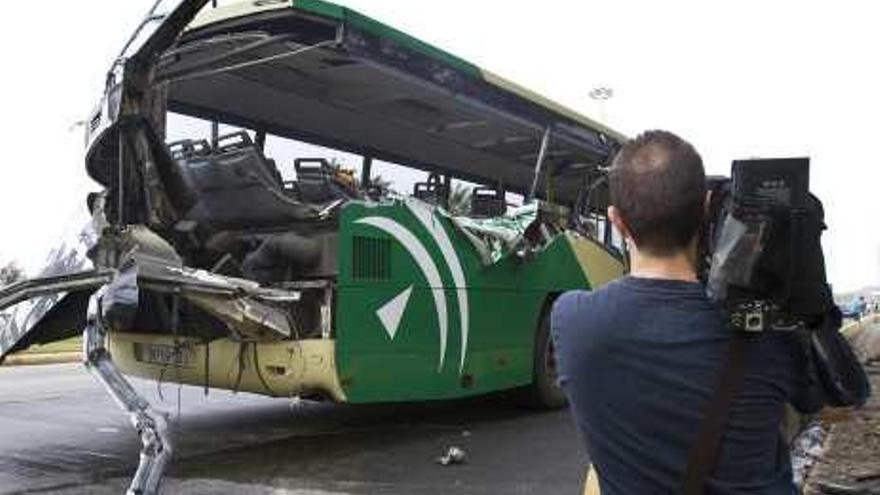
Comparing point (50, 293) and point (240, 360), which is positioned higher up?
point (50, 293)

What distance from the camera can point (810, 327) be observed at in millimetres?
2236

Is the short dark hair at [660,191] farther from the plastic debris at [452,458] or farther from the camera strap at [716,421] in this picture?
the plastic debris at [452,458]

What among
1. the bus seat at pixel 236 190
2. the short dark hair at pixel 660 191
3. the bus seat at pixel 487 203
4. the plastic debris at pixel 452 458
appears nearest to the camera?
the short dark hair at pixel 660 191

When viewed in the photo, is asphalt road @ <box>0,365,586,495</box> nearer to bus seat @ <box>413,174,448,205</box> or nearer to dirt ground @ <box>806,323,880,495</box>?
dirt ground @ <box>806,323,880,495</box>

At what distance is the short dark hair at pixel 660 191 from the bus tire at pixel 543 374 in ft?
26.8

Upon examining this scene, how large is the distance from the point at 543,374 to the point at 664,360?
28.0 ft

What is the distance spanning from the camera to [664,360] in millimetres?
2229

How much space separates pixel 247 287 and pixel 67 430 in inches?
134

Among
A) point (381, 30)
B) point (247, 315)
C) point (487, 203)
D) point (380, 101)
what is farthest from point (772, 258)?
point (487, 203)

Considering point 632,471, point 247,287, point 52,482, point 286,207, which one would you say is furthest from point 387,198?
point 632,471

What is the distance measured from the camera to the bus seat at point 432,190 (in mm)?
9970

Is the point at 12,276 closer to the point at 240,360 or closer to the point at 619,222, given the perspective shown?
the point at 240,360

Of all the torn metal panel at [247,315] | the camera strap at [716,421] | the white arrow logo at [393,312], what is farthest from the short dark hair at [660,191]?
Answer: the white arrow logo at [393,312]

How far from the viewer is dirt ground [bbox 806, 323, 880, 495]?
20.2ft
